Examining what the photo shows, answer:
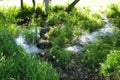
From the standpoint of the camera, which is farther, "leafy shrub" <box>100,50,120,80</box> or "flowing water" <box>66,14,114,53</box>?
"flowing water" <box>66,14,114,53</box>

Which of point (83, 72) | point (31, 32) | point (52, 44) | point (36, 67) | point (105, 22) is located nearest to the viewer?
point (36, 67)

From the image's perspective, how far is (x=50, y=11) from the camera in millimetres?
10625

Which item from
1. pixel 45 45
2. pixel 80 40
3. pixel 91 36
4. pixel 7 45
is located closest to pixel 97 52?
pixel 80 40

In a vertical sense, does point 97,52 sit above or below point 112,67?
below

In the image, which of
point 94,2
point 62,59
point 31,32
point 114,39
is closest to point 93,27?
point 114,39

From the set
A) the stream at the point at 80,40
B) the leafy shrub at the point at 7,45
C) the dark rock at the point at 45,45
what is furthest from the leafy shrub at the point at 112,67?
the dark rock at the point at 45,45

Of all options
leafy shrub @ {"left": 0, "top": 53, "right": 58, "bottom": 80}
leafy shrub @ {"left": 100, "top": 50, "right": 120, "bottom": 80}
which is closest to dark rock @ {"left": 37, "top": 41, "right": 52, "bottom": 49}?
leafy shrub @ {"left": 100, "top": 50, "right": 120, "bottom": 80}

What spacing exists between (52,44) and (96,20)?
2436 millimetres

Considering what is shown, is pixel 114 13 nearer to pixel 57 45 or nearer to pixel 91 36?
pixel 91 36

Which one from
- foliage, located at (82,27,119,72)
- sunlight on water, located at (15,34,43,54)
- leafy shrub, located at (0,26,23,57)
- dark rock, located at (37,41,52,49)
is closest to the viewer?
leafy shrub, located at (0,26,23,57)

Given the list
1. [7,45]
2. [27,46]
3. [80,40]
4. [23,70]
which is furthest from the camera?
[80,40]

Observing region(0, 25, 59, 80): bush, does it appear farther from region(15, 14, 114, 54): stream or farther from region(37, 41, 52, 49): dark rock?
region(37, 41, 52, 49): dark rock

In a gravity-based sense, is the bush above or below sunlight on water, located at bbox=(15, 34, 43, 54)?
above

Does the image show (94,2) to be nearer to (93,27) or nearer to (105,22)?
(105,22)
